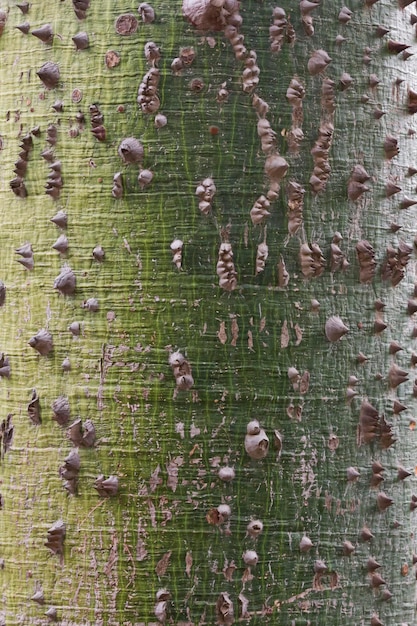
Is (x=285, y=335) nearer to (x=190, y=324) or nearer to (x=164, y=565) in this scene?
(x=190, y=324)

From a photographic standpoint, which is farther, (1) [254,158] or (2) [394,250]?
(2) [394,250]

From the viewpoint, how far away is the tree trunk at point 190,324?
3.67 feet

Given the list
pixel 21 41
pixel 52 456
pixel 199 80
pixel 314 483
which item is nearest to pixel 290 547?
pixel 314 483

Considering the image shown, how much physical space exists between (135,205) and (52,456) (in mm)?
348

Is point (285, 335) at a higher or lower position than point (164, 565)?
higher

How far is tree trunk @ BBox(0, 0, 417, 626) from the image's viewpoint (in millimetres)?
1120

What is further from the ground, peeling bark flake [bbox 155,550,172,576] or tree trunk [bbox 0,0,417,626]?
tree trunk [bbox 0,0,417,626]

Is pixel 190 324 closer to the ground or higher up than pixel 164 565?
higher up

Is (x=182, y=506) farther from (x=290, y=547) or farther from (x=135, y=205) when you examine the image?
(x=135, y=205)

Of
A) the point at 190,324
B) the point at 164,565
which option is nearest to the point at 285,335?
the point at 190,324

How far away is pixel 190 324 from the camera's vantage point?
44.1 inches

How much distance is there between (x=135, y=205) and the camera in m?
1.14

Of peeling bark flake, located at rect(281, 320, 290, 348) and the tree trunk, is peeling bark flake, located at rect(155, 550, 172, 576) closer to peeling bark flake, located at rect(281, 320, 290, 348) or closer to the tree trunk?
the tree trunk

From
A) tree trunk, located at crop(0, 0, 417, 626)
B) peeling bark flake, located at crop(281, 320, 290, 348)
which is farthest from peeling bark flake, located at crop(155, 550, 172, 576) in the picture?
peeling bark flake, located at crop(281, 320, 290, 348)
